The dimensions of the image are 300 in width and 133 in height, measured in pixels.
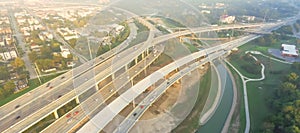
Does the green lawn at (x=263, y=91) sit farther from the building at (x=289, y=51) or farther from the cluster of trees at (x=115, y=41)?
the cluster of trees at (x=115, y=41)

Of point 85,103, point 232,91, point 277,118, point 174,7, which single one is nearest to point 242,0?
point 174,7

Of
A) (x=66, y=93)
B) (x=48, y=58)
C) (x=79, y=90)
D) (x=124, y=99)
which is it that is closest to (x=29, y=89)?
(x=66, y=93)

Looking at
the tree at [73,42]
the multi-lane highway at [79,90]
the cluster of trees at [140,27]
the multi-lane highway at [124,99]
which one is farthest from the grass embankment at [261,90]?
the tree at [73,42]

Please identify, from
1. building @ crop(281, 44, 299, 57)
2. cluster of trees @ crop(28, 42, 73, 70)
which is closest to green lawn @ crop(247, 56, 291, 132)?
building @ crop(281, 44, 299, 57)

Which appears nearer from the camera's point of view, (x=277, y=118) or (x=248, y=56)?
(x=277, y=118)

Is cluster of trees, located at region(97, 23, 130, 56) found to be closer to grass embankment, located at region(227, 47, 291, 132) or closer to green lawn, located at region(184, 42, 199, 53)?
green lawn, located at region(184, 42, 199, 53)

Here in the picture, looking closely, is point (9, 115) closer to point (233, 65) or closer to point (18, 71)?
point (18, 71)
